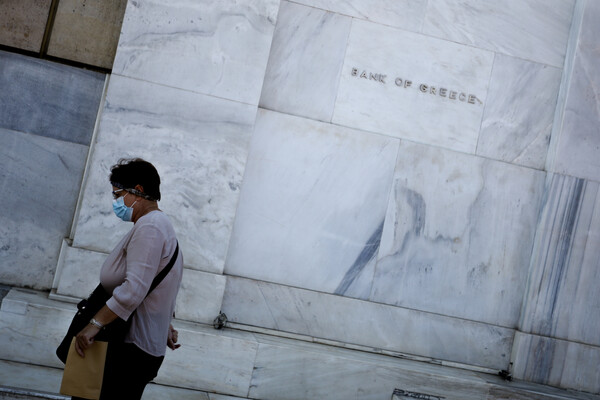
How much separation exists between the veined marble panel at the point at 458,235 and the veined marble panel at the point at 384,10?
124cm

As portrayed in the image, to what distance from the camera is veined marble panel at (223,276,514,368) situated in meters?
6.74

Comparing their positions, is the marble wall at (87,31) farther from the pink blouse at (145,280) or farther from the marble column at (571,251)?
the marble column at (571,251)

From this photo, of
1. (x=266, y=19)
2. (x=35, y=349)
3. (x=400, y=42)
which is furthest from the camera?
(x=400, y=42)

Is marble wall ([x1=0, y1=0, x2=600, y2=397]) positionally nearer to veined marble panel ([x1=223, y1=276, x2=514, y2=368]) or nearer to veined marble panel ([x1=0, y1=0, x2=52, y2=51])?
veined marble panel ([x1=223, y1=276, x2=514, y2=368])

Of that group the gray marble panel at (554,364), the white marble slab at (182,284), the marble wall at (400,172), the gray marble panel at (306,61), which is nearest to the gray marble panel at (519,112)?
the marble wall at (400,172)

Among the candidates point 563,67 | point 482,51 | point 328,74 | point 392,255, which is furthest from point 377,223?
point 563,67

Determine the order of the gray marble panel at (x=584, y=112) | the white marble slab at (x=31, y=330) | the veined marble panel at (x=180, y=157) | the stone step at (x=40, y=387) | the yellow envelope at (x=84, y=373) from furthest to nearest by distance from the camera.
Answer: the gray marble panel at (x=584, y=112), the veined marble panel at (x=180, y=157), the white marble slab at (x=31, y=330), the stone step at (x=40, y=387), the yellow envelope at (x=84, y=373)

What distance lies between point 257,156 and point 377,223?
136 centimetres

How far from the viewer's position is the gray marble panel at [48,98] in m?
6.73

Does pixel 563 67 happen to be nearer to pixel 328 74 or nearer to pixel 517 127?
pixel 517 127

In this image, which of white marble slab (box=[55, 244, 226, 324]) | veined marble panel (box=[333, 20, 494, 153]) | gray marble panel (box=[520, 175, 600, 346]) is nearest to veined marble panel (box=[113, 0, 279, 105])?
veined marble panel (box=[333, 20, 494, 153])

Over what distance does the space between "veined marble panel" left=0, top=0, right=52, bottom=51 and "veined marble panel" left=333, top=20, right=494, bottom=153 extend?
9.80ft

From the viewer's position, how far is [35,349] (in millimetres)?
5797

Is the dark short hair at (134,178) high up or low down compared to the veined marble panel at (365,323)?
up
